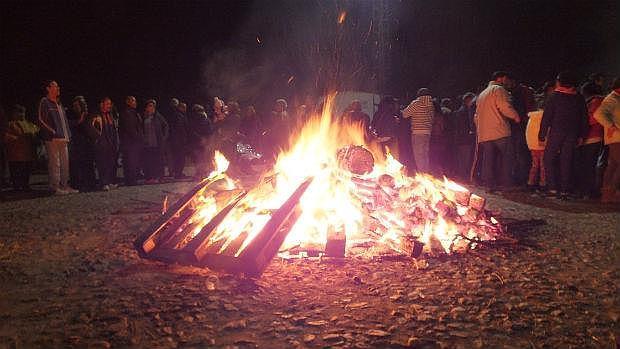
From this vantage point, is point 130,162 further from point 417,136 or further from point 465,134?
point 465,134

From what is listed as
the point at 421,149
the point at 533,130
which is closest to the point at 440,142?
the point at 421,149

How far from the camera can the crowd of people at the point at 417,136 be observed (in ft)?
24.8

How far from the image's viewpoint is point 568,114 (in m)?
7.39

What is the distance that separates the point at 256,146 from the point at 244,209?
7.61m

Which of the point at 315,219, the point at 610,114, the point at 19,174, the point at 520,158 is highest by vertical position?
the point at 610,114

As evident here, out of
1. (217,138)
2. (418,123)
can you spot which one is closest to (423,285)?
→ (418,123)

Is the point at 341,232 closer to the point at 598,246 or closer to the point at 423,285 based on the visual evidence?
the point at 423,285

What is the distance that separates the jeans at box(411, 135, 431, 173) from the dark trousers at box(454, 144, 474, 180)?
5.38 ft

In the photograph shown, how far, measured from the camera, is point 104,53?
61.2 ft

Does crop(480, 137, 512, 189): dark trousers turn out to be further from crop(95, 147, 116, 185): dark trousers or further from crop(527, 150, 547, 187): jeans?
crop(95, 147, 116, 185): dark trousers

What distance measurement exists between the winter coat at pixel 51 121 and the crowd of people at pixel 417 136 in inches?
0.8

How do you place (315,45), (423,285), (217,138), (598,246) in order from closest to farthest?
(423,285) < (598,246) < (217,138) < (315,45)

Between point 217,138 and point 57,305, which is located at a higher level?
point 217,138

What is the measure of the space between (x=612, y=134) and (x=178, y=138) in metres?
9.44
